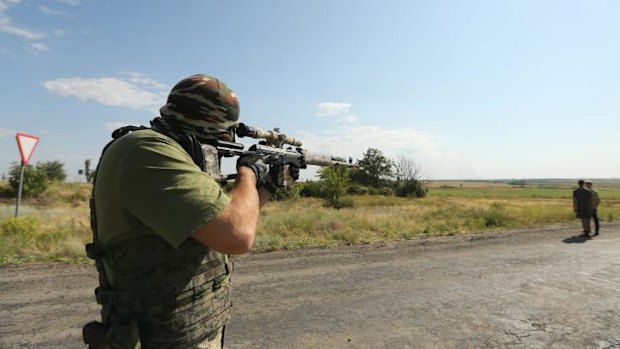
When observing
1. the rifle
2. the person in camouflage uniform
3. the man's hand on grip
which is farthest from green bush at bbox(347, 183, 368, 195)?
the person in camouflage uniform

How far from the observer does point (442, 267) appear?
316 inches

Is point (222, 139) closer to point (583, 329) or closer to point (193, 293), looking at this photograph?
point (193, 293)

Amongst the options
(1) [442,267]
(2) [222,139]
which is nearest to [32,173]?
(1) [442,267]

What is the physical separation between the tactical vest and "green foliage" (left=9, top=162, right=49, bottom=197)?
87.7 ft

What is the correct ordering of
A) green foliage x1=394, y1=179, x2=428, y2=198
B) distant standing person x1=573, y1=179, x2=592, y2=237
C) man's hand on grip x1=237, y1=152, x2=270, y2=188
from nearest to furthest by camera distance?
man's hand on grip x1=237, y1=152, x2=270, y2=188 → distant standing person x1=573, y1=179, x2=592, y2=237 → green foliage x1=394, y1=179, x2=428, y2=198

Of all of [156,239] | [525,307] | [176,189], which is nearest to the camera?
[176,189]

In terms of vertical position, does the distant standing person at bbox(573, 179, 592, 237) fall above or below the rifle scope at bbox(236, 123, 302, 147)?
below

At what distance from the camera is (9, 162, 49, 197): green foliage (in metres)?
23.2

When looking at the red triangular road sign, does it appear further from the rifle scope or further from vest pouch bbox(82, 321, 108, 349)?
vest pouch bbox(82, 321, 108, 349)

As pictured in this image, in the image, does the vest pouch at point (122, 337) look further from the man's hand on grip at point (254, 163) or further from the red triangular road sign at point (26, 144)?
the red triangular road sign at point (26, 144)

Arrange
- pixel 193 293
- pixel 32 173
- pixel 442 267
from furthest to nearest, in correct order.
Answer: pixel 32 173, pixel 442 267, pixel 193 293

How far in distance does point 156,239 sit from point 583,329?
209 inches

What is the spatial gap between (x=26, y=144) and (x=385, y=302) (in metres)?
8.97

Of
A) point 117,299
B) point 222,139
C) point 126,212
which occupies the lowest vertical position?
point 117,299
